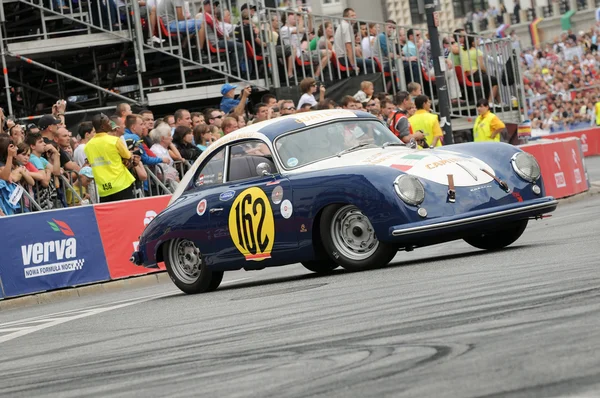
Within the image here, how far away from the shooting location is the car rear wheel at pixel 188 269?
1359cm

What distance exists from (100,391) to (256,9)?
62.9 ft

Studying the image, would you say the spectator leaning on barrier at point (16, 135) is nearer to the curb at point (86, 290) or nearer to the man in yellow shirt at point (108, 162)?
the man in yellow shirt at point (108, 162)

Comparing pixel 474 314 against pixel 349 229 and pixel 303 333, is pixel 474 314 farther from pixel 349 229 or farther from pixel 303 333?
pixel 349 229

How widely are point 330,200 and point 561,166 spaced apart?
1215 cm

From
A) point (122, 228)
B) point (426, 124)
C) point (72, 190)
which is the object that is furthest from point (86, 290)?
point (426, 124)

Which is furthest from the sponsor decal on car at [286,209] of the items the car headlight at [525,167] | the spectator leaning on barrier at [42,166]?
the spectator leaning on barrier at [42,166]

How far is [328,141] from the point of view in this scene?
13344 millimetres

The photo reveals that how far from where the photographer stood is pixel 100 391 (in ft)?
21.8

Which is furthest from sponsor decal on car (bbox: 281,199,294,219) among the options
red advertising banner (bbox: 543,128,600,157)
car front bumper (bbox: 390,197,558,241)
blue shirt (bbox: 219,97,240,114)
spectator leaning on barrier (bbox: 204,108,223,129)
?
red advertising banner (bbox: 543,128,600,157)

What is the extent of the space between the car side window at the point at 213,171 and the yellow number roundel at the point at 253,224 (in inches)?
22.6

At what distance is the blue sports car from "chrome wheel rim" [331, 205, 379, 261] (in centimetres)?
1

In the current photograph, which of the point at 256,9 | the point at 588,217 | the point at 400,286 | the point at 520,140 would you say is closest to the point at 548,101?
the point at 520,140

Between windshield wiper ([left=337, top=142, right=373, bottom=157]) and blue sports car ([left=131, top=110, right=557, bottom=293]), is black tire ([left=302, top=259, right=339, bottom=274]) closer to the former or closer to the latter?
blue sports car ([left=131, top=110, right=557, bottom=293])

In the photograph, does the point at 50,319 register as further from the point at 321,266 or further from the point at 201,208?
the point at 321,266
